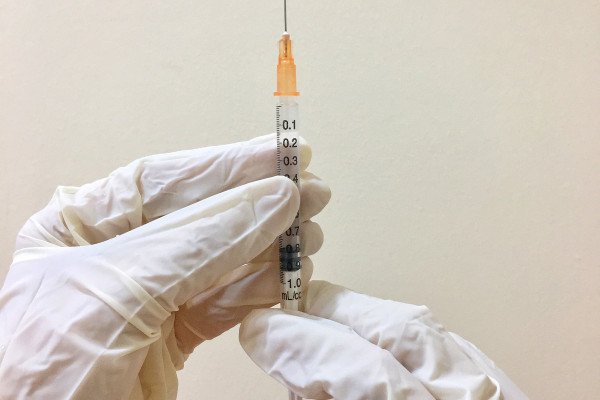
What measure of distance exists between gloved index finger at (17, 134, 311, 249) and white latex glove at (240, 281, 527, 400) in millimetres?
236

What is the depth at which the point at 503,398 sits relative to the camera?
0.58m

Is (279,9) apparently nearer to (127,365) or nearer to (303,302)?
(303,302)

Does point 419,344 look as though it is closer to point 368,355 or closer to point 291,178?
point 368,355

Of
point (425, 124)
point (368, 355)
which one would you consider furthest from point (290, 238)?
point (425, 124)

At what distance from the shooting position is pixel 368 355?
558 millimetres

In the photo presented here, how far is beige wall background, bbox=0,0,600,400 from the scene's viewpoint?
0.91 meters

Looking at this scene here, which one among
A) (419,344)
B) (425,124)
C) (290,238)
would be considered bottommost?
(419,344)

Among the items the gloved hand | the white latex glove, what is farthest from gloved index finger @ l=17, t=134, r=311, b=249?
the white latex glove

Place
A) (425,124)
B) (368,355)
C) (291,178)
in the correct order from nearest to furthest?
1. (368,355)
2. (291,178)
3. (425,124)

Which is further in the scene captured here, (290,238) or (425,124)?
(425,124)

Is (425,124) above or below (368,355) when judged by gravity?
above

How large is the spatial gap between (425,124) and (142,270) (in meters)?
0.64

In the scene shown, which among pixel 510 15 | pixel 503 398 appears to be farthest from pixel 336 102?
pixel 503 398

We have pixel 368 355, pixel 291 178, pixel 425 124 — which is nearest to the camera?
pixel 368 355
